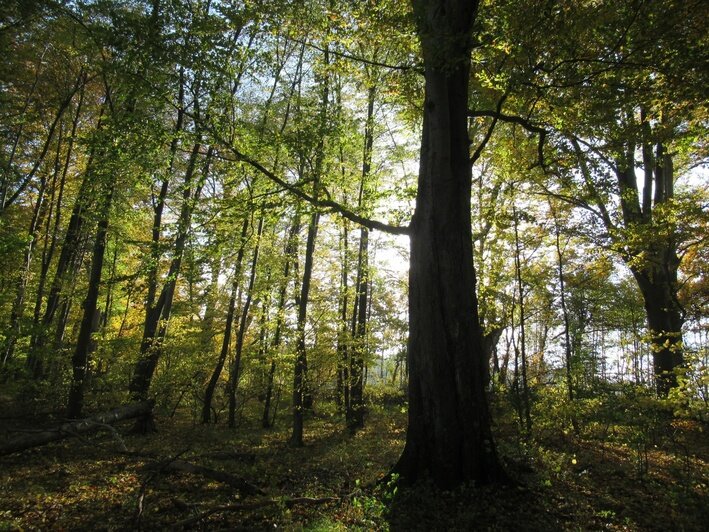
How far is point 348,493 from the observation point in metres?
5.42

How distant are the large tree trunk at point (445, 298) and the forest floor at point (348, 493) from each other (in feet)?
1.36

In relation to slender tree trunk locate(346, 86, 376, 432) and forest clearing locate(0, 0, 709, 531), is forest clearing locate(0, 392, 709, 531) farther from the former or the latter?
slender tree trunk locate(346, 86, 376, 432)

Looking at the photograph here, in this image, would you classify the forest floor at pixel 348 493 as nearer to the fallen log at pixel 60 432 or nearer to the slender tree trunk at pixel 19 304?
the fallen log at pixel 60 432

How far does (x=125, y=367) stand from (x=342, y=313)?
24.6 feet

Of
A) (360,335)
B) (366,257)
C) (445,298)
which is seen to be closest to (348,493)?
(445,298)

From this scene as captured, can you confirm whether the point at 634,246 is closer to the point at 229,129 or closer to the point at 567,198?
the point at 567,198

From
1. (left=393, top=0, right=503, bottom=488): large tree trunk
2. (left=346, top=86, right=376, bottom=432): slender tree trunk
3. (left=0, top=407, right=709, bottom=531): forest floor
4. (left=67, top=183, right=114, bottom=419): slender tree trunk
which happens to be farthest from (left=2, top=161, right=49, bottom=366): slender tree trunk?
(left=393, top=0, right=503, bottom=488): large tree trunk

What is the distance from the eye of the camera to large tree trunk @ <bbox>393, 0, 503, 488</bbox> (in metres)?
5.21

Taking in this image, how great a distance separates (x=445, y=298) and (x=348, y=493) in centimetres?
286

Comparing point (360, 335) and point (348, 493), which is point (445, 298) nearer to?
point (348, 493)

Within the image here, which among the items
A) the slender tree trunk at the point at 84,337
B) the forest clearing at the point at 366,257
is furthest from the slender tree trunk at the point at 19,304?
the slender tree trunk at the point at 84,337

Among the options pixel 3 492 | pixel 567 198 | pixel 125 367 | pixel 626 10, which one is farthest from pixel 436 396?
pixel 125 367

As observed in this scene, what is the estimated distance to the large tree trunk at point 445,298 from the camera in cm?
521

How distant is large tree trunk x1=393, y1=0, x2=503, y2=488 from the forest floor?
414 mm
